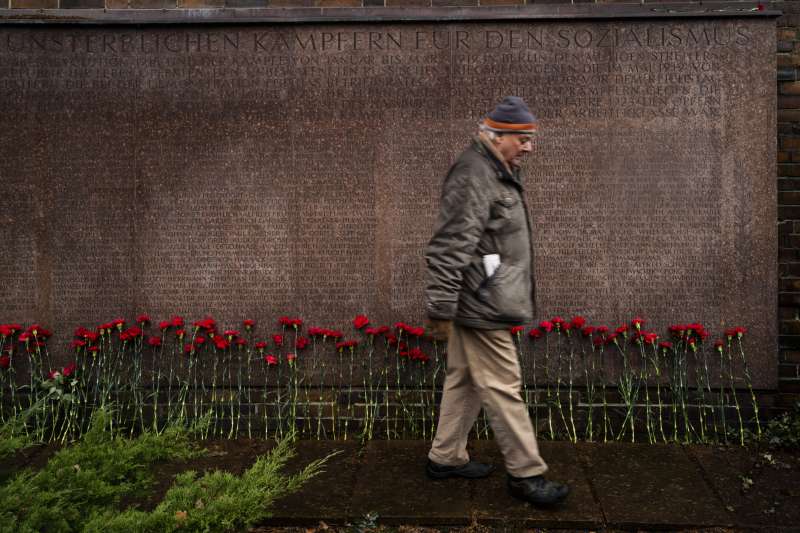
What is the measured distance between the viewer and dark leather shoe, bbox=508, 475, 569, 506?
344 cm

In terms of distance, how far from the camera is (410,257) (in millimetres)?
4973

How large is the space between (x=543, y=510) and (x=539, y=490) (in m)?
0.10

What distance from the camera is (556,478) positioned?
3922 millimetres

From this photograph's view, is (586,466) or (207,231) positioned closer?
(586,466)

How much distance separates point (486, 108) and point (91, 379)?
11.2ft

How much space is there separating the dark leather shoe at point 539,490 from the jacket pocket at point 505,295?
2.65ft

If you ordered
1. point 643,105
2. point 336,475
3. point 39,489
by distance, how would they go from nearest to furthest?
point 39,489 < point 336,475 < point 643,105

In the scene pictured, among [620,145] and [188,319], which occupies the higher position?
[620,145]

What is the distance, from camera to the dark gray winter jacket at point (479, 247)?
332cm

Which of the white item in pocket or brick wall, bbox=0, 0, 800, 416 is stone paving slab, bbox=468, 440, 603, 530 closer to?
the white item in pocket

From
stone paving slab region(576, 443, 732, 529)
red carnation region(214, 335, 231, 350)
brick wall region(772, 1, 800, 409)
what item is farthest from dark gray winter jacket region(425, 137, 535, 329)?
brick wall region(772, 1, 800, 409)

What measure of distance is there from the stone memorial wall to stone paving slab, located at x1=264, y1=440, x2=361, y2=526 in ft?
2.97

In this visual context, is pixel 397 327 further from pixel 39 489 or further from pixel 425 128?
pixel 39 489

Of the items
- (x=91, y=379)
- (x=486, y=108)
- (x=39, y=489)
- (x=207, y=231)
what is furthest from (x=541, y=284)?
(x=39, y=489)
